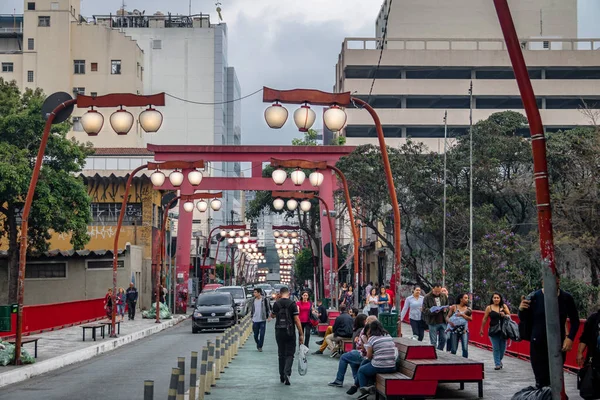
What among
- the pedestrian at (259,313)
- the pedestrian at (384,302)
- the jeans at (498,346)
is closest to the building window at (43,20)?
the pedestrian at (384,302)

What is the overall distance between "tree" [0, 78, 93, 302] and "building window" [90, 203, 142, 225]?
14452mm

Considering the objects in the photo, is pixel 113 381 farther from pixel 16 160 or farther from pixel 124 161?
pixel 124 161

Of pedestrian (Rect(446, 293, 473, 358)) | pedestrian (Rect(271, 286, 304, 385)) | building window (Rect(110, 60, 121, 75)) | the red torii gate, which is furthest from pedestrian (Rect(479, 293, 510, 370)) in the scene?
building window (Rect(110, 60, 121, 75))

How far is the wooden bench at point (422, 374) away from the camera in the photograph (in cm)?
1304

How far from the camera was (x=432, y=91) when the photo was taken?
3310 inches

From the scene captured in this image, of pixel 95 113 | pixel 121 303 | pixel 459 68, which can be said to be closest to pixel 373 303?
pixel 95 113

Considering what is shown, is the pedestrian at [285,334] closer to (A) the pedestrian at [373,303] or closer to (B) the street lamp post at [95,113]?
(B) the street lamp post at [95,113]

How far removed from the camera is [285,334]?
16.7 metres

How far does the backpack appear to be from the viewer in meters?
16.6

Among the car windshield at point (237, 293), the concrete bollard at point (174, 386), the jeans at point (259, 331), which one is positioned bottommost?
the jeans at point (259, 331)

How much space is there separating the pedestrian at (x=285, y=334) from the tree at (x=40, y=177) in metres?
25.8

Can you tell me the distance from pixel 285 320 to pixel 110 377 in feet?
13.9

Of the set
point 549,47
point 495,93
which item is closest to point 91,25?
point 495,93

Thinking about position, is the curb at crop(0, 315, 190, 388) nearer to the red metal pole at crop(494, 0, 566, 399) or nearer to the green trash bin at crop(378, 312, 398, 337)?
the green trash bin at crop(378, 312, 398, 337)
